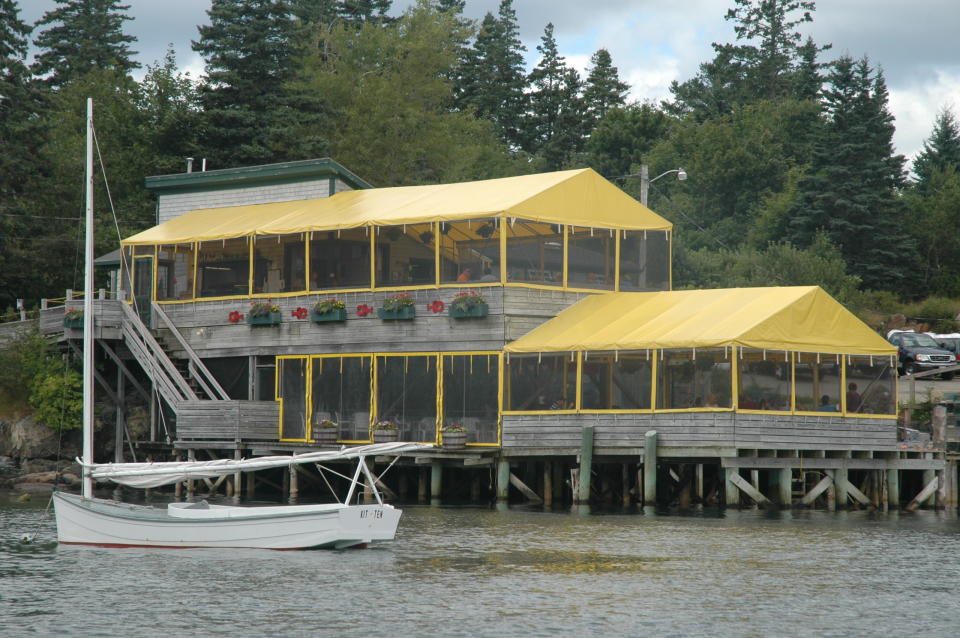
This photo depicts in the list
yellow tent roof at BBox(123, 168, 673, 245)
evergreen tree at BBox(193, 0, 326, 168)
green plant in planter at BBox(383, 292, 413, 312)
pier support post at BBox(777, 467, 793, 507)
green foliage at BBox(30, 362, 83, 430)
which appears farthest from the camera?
evergreen tree at BBox(193, 0, 326, 168)

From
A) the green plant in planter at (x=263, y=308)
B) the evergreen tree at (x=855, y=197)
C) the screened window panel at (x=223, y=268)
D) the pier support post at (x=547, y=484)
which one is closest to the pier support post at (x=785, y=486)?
Result: the pier support post at (x=547, y=484)

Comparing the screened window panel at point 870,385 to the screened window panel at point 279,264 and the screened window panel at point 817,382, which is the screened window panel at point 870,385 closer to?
the screened window panel at point 817,382

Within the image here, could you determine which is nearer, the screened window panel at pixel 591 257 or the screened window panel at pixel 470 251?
the screened window panel at pixel 470 251

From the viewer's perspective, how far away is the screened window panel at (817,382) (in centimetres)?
3622

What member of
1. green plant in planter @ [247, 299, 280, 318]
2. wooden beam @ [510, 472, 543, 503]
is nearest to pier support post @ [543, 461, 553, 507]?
wooden beam @ [510, 472, 543, 503]

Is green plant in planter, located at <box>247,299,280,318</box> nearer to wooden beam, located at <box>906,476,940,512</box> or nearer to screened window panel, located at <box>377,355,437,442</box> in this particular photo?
screened window panel, located at <box>377,355,437,442</box>

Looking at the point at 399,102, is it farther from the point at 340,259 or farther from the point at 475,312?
the point at 475,312

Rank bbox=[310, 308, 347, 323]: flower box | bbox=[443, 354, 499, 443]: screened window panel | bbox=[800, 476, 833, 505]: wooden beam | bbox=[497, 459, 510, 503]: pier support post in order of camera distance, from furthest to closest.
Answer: bbox=[310, 308, 347, 323]: flower box, bbox=[443, 354, 499, 443]: screened window panel, bbox=[497, 459, 510, 503]: pier support post, bbox=[800, 476, 833, 505]: wooden beam

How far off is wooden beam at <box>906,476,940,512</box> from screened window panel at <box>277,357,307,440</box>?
18471mm

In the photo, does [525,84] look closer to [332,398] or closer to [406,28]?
[406,28]

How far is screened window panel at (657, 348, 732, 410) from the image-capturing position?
35312 mm

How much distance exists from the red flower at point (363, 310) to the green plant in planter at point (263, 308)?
11.1 feet

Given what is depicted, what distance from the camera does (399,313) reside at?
40750 millimetres

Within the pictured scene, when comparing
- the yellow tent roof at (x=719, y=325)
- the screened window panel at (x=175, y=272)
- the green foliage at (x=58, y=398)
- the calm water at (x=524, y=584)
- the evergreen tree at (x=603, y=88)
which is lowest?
the calm water at (x=524, y=584)
